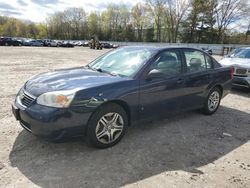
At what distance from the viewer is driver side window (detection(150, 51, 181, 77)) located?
415cm

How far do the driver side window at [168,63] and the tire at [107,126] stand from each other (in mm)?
1019

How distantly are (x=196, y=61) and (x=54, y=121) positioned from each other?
3.28 metres

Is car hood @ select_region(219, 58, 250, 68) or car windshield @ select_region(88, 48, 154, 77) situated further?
car hood @ select_region(219, 58, 250, 68)

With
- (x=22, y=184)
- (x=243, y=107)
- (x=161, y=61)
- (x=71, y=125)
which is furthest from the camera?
(x=243, y=107)

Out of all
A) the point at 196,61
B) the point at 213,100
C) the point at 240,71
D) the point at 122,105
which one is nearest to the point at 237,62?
the point at 240,71

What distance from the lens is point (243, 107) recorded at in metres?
6.23

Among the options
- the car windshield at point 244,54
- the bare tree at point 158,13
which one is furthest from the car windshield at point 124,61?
the bare tree at point 158,13

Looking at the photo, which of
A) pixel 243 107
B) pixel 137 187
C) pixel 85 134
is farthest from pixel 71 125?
pixel 243 107

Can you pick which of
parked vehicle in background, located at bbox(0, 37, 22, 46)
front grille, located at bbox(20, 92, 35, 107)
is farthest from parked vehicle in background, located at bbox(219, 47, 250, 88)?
parked vehicle in background, located at bbox(0, 37, 22, 46)

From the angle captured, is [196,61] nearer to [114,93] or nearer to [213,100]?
[213,100]

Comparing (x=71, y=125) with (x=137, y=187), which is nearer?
(x=137, y=187)

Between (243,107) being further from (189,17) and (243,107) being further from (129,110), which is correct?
(189,17)

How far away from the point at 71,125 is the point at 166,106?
6.13 feet

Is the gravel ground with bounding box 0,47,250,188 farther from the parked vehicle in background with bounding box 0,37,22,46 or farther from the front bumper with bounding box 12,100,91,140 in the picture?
the parked vehicle in background with bounding box 0,37,22,46
